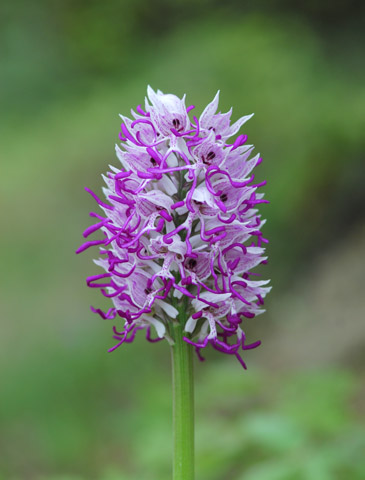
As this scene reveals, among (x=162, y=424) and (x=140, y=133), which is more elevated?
(x=140, y=133)

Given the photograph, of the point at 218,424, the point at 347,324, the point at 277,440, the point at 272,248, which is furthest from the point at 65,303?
the point at 277,440

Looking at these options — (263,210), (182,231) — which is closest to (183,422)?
(182,231)

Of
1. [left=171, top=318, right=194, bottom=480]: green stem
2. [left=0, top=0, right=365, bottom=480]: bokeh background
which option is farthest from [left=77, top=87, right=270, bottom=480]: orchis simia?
[left=0, top=0, right=365, bottom=480]: bokeh background

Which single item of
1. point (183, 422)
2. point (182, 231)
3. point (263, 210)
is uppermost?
point (263, 210)

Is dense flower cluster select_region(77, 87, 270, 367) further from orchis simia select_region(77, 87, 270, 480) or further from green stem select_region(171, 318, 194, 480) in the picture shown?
green stem select_region(171, 318, 194, 480)

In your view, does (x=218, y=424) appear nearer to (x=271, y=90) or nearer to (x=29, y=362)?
(x=29, y=362)

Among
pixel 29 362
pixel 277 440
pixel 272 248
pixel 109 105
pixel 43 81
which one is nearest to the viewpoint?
pixel 277 440

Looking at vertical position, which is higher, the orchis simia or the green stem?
the orchis simia

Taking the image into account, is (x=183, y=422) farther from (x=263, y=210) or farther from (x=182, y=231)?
(x=263, y=210)
